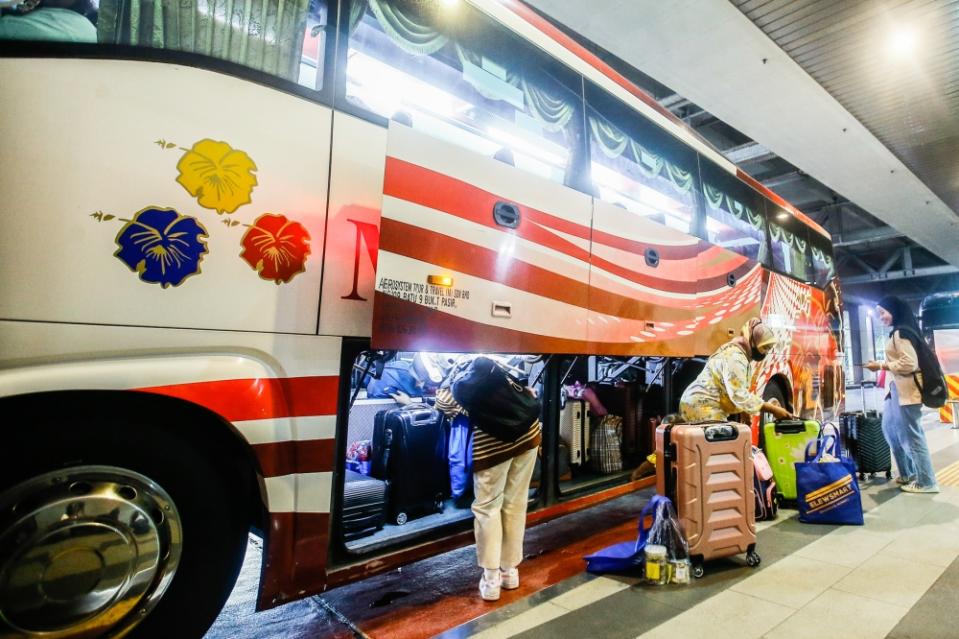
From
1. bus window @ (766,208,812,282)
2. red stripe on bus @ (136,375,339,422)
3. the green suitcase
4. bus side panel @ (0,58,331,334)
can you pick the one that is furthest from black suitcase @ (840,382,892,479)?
bus side panel @ (0,58,331,334)

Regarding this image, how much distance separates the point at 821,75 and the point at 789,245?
2018 mm

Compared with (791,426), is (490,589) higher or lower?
lower

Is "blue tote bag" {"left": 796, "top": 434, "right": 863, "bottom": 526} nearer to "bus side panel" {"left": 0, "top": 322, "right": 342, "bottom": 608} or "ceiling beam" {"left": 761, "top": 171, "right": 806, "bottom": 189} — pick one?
"bus side panel" {"left": 0, "top": 322, "right": 342, "bottom": 608}

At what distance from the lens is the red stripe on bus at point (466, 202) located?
6.63 feet

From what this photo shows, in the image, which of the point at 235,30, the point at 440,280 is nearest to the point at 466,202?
the point at 440,280

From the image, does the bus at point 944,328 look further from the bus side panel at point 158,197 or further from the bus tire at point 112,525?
the bus tire at point 112,525

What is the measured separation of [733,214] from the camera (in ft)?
15.1

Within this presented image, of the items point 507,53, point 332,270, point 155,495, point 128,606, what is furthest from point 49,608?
point 507,53

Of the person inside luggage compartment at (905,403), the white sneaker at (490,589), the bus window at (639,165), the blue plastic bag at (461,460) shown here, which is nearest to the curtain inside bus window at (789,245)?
the person inside luggage compartment at (905,403)

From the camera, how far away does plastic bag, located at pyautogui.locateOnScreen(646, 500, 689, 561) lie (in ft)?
8.77

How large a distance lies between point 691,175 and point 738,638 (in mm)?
3398

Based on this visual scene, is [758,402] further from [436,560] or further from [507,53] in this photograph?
[507,53]

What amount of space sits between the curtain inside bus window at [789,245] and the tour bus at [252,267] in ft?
10.8

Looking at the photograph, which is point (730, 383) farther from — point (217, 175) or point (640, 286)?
point (217, 175)
